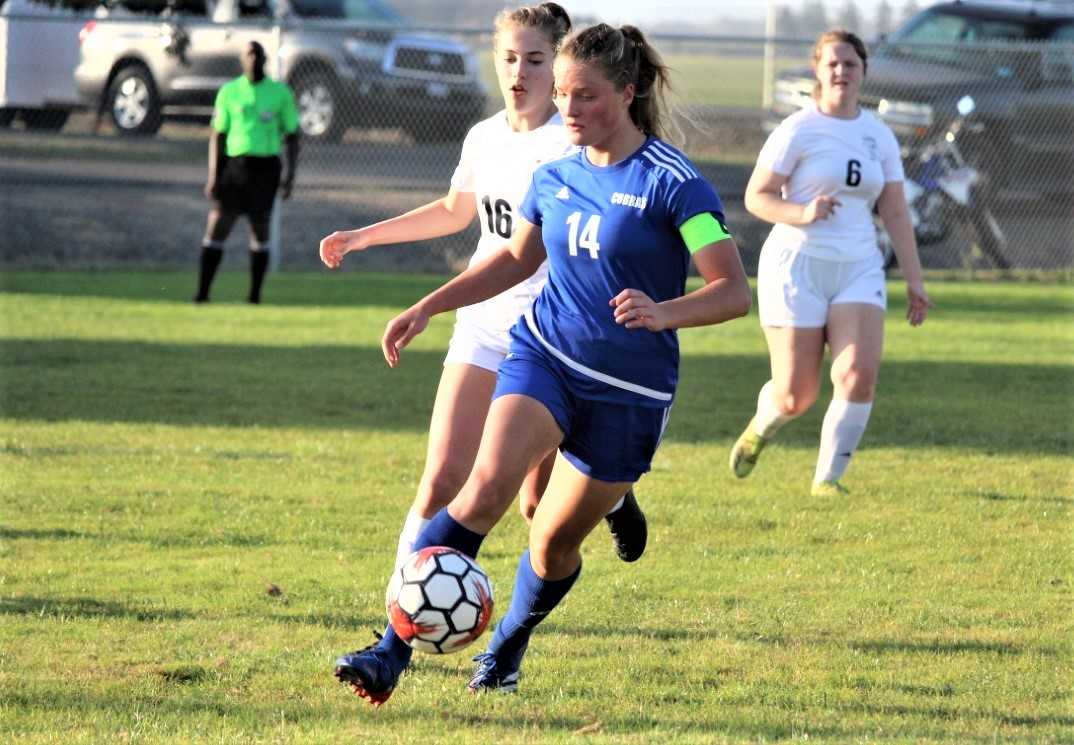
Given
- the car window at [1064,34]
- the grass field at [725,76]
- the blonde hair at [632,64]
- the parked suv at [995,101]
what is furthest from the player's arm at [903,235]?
the car window at [1064,34]

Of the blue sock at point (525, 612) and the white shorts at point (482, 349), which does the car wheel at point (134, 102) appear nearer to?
the white shorts at point (482, 349)

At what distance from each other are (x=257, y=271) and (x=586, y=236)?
11269 mm

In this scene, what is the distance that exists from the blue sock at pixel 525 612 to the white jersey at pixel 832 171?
3.29 meters

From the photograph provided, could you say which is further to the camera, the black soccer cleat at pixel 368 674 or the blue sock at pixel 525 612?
the blue sock at pixel 525 612

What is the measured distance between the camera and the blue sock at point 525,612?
5105 millimetres

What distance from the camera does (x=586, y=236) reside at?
16.1ft

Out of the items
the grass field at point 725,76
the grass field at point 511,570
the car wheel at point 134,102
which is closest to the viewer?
the grass field at point 511,570

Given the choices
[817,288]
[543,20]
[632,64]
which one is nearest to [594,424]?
[632,64]

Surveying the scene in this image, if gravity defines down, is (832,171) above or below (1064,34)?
above

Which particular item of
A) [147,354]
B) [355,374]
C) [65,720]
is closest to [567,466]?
[65,720]

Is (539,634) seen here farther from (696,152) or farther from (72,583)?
(696,152)


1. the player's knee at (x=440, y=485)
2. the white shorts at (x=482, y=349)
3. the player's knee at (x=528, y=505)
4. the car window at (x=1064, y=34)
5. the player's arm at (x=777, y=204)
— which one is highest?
the player's arm at (x=777, y=204)

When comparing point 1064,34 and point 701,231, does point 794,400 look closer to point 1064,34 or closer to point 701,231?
point 701,231

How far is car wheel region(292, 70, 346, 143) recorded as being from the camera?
19.4 meters
